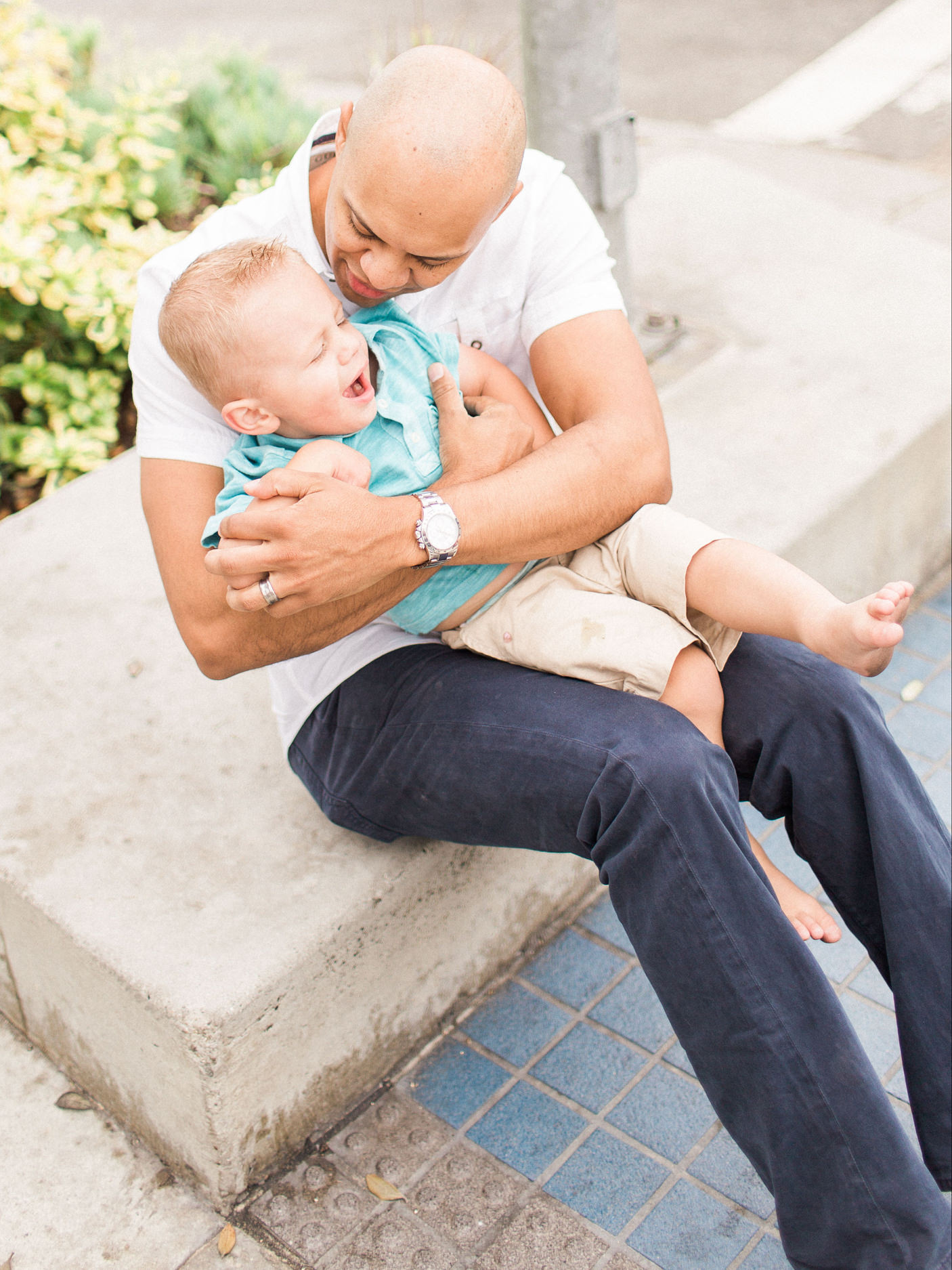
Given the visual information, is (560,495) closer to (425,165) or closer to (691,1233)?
(425,165)

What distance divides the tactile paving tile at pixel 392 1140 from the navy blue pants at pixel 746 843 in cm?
55

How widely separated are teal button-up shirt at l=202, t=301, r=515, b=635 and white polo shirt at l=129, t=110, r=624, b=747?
8 centimetres

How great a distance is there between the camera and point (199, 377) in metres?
1.83

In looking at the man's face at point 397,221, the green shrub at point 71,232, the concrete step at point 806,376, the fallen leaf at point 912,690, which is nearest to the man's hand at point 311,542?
the man's face at point 397,221

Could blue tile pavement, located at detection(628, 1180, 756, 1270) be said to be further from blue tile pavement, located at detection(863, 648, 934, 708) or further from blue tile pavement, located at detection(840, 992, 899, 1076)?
blue tile pavement, located at detection(863, 648, 934, 708)

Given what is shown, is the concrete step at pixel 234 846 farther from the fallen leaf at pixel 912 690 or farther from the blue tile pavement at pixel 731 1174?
the blue tile pavement at pixel 731 1174

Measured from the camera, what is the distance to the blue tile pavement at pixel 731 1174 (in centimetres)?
196

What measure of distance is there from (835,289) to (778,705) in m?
2.57

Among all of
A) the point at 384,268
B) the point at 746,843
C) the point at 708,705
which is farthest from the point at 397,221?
the point at 746,843

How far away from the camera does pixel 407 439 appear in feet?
6.45

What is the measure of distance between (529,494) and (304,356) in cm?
42

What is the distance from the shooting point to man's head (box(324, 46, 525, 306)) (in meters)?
1.75

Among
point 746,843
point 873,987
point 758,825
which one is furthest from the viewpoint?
point 758,825

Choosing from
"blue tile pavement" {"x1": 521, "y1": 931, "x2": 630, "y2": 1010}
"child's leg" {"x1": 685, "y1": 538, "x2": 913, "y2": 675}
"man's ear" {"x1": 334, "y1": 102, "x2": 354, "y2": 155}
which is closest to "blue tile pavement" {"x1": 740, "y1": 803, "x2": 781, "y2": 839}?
"blue tile pavement" {"x1": 521, "y1": 931, "x2": 630, "y2": 1010}
